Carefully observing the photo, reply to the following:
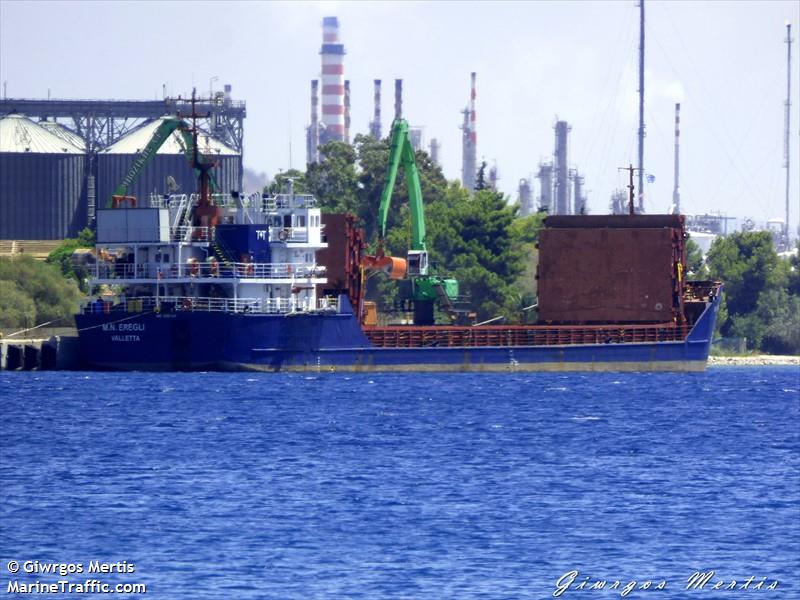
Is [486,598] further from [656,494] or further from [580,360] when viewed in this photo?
[580,360]

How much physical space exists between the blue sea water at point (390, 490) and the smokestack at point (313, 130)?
125 meters

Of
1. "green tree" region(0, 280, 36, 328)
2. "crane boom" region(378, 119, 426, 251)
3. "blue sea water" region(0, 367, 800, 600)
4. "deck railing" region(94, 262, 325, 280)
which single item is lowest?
"blue sea water" region(0, 367, 800, 600)

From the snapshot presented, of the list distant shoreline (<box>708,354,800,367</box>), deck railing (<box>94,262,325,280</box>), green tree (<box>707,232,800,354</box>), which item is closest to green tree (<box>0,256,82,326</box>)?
deck railing (<box>94,262,325,280</box>)

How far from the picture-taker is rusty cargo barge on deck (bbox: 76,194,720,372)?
6612cm

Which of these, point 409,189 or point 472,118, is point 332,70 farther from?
point 409,189

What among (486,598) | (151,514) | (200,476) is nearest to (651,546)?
(486,598)

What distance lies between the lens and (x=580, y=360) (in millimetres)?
73312

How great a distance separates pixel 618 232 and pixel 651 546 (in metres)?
43.0

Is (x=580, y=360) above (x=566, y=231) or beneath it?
beneath

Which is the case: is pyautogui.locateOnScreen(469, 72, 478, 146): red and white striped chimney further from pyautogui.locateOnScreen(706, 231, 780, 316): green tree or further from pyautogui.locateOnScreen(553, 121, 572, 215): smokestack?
pyautogui.locateOnScreen(706, 231, 780, 316): green tree

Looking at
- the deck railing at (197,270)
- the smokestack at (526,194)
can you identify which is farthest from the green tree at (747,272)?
the smokestack at (526,194)

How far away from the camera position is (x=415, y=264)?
78.0m

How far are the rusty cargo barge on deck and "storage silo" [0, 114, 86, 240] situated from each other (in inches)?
1561

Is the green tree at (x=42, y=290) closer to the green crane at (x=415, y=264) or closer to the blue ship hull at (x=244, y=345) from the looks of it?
the blue ship hull at (x=244, y=345)
